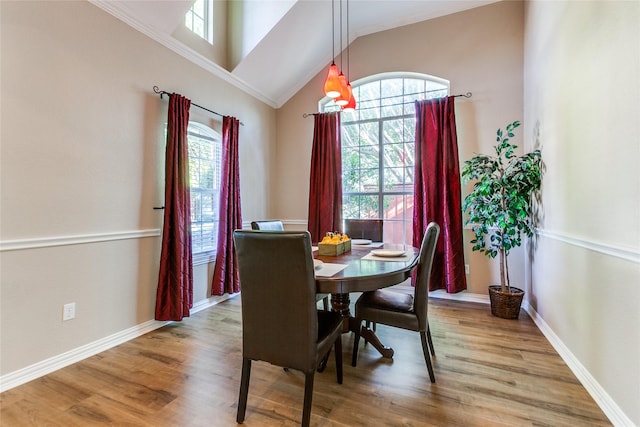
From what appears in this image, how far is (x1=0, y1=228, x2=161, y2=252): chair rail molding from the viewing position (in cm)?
183

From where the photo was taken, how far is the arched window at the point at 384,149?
383 cm

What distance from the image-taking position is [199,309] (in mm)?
3160

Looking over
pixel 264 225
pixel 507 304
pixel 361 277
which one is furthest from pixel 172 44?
pixel 507 304

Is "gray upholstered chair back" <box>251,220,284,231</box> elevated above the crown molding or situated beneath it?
situated beneath

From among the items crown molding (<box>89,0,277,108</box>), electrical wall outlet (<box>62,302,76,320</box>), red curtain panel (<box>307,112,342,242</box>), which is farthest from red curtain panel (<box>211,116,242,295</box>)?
electrical wall outlet (<box>62,302,76,320</box>)

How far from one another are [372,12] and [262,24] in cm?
141

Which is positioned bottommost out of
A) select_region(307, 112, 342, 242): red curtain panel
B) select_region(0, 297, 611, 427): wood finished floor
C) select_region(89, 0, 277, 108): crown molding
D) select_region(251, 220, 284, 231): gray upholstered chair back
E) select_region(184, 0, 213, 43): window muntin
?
select_region(0, 297, 611, 427): wood finished floor

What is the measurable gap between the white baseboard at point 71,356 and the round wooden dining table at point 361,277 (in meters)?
1.77

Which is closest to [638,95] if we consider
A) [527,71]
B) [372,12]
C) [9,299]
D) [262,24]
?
[527,71]

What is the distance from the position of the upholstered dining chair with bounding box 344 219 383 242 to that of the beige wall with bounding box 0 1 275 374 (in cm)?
193

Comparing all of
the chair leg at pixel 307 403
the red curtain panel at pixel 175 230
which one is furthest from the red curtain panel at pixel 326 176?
the chair leg at pixel 307 403

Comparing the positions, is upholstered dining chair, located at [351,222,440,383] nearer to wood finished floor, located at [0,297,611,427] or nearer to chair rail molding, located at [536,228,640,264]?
wood finished floor, located at [0,297,611,427]

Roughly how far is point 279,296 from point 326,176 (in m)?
2.84

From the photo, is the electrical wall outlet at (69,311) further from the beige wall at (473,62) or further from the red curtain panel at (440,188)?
the beige wall at (473,62)
